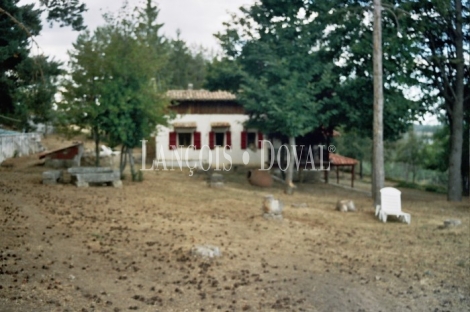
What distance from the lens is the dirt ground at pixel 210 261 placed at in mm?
6957

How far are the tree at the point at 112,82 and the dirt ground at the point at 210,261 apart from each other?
4.50m

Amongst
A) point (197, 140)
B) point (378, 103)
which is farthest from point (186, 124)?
point (378, 103)

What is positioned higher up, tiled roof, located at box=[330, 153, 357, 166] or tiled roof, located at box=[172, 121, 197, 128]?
tiled roof, located at box=[172, 121, 197, 128]

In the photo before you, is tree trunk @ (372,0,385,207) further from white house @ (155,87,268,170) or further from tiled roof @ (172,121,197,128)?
tiled roof @ (172,121,197,128)

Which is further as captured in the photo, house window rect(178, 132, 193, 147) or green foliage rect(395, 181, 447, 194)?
house window rect(178, 132, 193, 147)

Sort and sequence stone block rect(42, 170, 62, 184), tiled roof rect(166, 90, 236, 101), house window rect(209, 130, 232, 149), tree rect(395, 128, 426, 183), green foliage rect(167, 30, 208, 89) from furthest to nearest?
green foliage rect(167, 30, 208, 89)
tree rect(395, 128, 426, 183)
house window rect(209, 130, 232, 149)
tiled roof rect(166, 90, 236, 101)
stone block rect(42, 170, 62, 184)

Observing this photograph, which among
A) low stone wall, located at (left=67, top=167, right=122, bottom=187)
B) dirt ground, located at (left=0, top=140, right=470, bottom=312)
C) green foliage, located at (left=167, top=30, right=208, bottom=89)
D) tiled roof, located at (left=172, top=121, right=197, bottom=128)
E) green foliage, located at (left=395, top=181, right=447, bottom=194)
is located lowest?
green foliage, located at (left=395, top=181, right=447, bottom=194)

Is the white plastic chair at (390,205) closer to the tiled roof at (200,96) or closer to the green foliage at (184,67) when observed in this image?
the tiled roof at (200,96)

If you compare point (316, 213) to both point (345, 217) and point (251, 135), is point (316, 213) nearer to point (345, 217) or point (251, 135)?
point (345, 217)

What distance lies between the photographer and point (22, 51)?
7312 mm

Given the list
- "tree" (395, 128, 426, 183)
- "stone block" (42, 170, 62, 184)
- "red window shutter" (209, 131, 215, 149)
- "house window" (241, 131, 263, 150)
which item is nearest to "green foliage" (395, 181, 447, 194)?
"tree" (395, 128, 426, 183)

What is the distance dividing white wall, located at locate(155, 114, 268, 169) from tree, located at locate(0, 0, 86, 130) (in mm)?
23298

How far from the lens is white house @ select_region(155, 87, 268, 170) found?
32.3 metres

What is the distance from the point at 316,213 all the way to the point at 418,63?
398 inches
